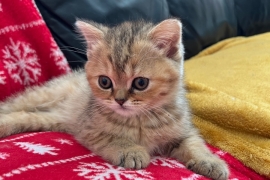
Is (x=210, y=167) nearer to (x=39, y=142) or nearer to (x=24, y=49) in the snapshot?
(x=39, y=142)

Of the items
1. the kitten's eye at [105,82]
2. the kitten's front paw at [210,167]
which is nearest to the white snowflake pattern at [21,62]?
the kitten's eye at [105,82]

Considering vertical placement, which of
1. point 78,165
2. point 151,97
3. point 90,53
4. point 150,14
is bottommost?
point 78,165

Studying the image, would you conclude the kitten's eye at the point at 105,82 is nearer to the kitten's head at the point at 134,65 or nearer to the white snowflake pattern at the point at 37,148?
the kitten's head at the point at 134,65

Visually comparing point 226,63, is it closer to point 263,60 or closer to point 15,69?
point 263,60

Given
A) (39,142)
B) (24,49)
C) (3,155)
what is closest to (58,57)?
(24,49)

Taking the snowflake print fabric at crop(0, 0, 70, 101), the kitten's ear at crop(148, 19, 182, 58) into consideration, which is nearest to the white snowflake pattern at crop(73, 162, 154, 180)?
the kitten's ear at crop(148, 19, 182, 58)

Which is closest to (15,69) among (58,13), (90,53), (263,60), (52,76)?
(52,76)
